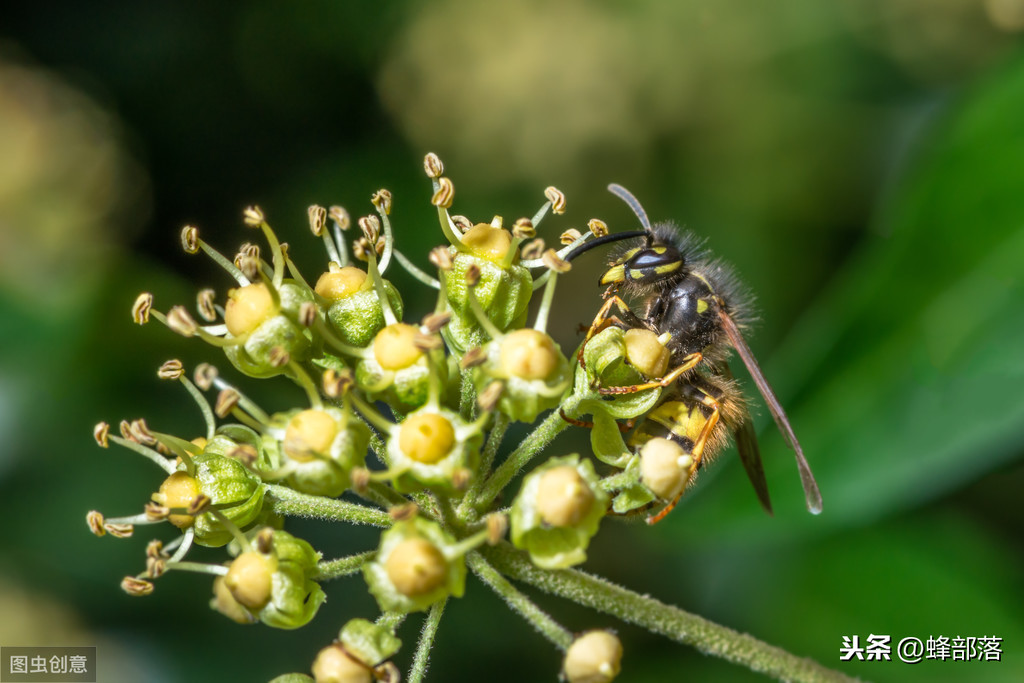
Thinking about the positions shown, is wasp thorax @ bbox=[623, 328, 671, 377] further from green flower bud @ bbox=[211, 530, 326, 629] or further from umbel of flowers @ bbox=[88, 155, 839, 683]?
green flower bud @ bbox=[211, 530, 326, 629]

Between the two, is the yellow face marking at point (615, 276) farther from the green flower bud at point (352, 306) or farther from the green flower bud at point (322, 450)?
the green flower bud at point (322, 450)

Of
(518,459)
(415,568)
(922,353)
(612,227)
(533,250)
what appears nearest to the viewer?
(415,568)

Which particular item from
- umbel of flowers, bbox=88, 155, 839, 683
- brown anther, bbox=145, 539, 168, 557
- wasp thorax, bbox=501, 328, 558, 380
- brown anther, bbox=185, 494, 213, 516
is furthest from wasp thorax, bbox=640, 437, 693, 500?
brown anther, bbox=145, 539, 168, 557

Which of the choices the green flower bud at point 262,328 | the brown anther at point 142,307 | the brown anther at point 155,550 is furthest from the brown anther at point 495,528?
the brown anther at point 142,307

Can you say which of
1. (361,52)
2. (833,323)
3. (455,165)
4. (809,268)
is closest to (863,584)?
(833,323)

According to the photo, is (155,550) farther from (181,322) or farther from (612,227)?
(612,227)

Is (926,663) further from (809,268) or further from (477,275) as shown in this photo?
(477,275)

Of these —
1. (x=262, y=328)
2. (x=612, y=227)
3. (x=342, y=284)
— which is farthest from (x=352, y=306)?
(x=612, y=227)
